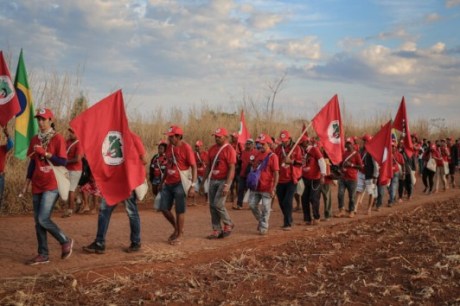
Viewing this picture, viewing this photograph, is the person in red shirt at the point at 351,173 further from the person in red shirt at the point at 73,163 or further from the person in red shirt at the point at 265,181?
the person in red shirt at the point at 73,163

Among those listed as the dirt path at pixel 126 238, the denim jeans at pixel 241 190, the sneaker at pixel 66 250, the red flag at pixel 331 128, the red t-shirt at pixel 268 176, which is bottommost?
the dirt path at pixel 126 238

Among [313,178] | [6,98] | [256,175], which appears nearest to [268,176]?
[256,175]

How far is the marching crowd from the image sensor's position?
24.9 ft

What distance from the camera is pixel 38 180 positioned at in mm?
7504

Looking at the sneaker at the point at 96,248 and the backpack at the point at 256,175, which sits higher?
the backpack at the point at 256,175

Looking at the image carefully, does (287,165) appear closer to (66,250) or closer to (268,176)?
(268,176)

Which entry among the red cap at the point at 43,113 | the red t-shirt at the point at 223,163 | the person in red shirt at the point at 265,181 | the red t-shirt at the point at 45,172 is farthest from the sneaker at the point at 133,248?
the person in red shirt at the point at 265,181

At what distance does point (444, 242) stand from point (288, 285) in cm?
358

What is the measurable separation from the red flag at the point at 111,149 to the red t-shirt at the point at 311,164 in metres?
4.86

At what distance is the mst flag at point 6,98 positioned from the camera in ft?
33.3

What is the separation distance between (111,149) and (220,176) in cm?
244

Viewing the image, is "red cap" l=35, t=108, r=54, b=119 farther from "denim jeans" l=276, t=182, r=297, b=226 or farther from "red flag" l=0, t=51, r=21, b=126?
"denim jeans" l=276, t=182, r=297, b=226

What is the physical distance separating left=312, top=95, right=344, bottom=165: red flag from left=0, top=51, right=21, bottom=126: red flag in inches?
248

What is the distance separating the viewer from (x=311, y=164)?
12.0 m
